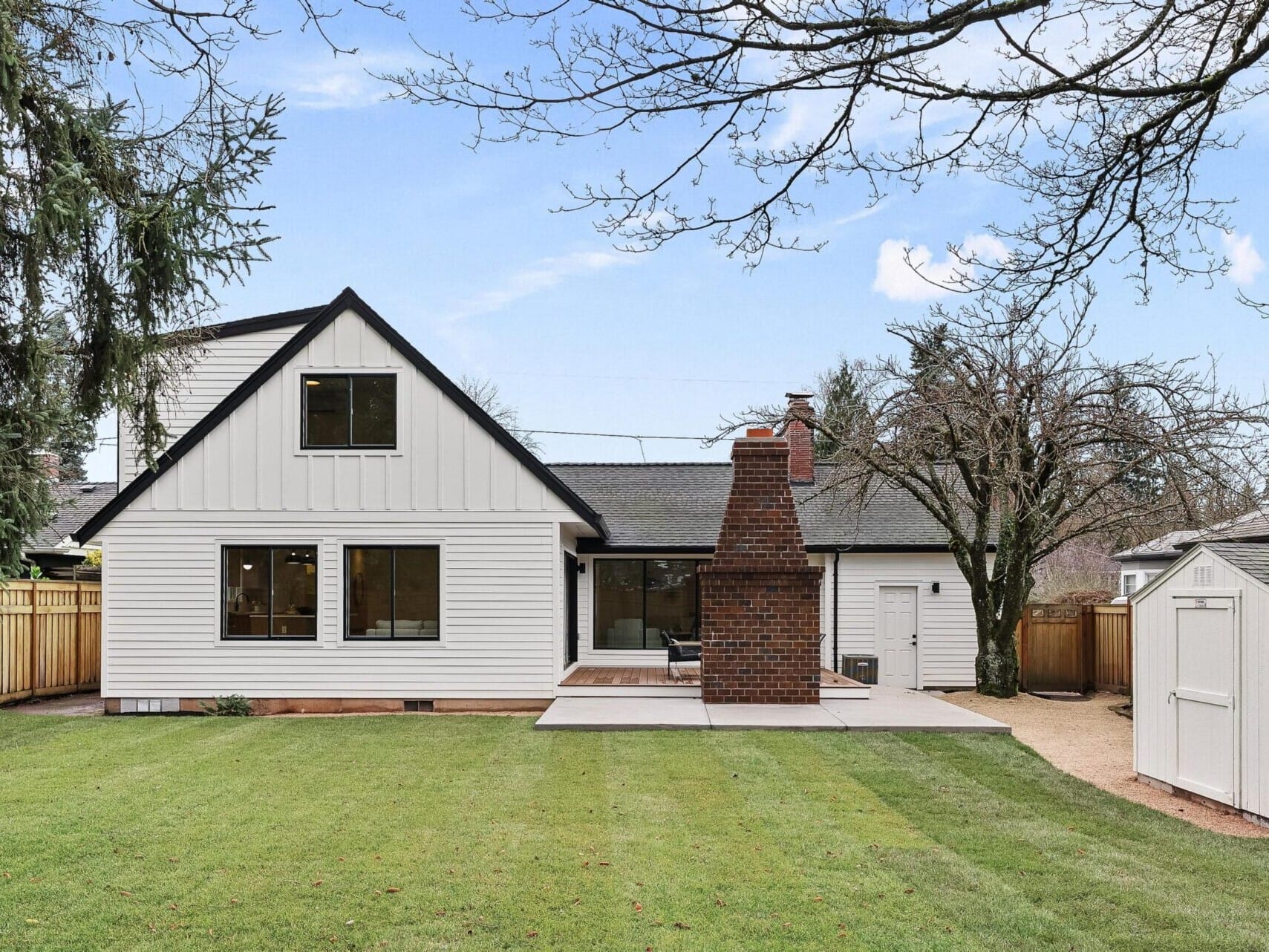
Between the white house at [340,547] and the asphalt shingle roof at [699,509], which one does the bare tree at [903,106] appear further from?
the asphalt shingle roof at [699,509]

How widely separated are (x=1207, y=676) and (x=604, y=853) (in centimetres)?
532

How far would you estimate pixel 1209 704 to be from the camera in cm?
840

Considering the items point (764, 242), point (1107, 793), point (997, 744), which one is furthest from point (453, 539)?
point (764, 242)

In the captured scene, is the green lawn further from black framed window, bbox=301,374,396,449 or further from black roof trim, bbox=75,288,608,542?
black framed window, bbox=301,374,396,449

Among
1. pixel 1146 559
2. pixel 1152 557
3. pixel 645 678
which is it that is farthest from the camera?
pixel 1146 559

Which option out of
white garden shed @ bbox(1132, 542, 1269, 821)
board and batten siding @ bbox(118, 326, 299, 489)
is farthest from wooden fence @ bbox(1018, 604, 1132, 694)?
board and batten siding @ bbox(118, 326, 299, 489)

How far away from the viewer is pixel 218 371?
1791 centimetres

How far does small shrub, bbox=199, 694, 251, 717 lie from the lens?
14148mm

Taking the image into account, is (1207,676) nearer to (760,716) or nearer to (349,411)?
(760,716)

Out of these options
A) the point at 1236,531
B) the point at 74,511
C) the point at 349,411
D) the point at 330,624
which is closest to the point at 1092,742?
the point at 1236,531

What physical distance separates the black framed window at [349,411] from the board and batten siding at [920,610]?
6355 millimetres

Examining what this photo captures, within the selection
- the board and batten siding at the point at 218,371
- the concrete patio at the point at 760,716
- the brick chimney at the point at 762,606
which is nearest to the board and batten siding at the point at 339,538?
the concrete patio at the point at 760,716

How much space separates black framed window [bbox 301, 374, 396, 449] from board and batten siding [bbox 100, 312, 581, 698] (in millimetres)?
143

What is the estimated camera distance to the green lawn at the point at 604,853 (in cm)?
540
